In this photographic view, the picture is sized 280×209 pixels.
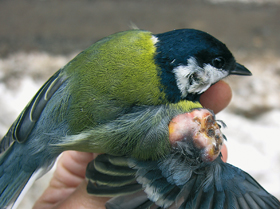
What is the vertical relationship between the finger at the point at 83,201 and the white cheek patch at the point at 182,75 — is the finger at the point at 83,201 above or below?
below

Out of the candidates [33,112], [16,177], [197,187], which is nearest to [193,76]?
[197,187]

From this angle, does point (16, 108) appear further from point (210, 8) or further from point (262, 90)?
point (210, 8)

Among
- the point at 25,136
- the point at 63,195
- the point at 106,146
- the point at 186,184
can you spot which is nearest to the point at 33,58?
the point at 63,195

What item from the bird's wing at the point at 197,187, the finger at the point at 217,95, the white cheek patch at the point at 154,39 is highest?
the white cheek patch at the point at 154,39

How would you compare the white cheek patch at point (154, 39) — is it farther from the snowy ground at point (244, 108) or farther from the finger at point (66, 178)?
the snowy ground at point (244, 108)

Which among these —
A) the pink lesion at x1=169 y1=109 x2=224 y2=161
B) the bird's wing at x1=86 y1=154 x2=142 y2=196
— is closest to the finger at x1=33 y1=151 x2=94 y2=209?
the bird's wing at x1=86 y1=154 x2=142 y2=196

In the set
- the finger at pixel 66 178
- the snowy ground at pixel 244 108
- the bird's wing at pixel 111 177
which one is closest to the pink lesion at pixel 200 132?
A: the bird's wing at pixel 111 177
